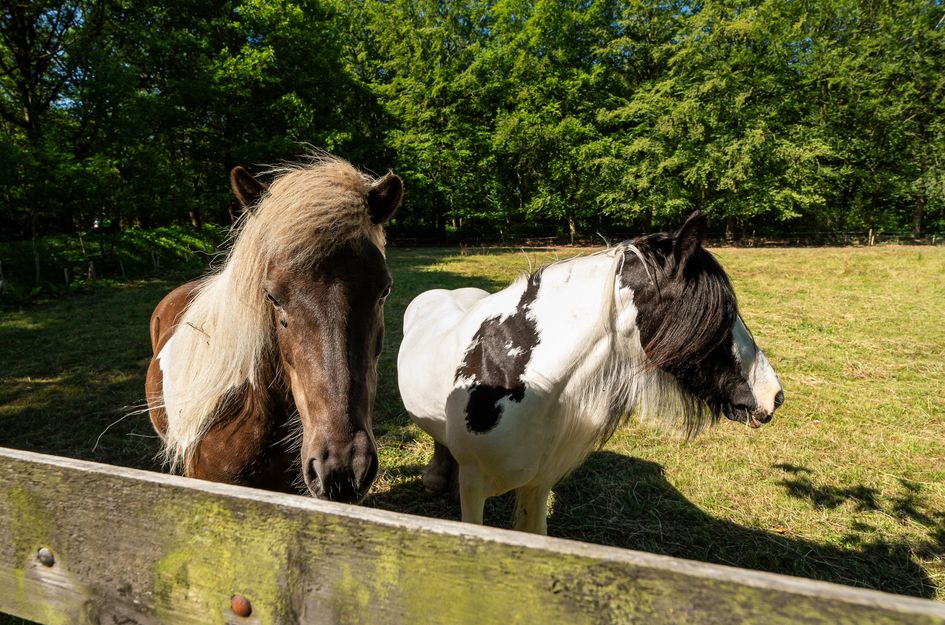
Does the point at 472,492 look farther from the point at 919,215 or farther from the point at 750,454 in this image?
the point at 919,215

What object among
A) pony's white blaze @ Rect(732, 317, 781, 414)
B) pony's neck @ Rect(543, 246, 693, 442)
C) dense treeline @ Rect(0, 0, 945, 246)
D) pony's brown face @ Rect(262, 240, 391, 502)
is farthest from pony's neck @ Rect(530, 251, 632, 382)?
dense treeline @ Rect(0, 0, 945, 246)

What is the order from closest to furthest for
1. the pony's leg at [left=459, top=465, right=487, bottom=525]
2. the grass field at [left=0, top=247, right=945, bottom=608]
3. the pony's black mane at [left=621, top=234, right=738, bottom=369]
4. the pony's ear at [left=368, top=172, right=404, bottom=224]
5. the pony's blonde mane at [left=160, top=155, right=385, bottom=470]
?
the pony's blonde mane at [left=160, top=155, right=385, bottom=470] < the pony's ear at [left=368, top=172, right=404, bottom=224] < the pony's black mane at [left=621, top=234, right=738, bottom=369] < the pony's leg at [left=459, top=465, right=487, bottom=525] < the grass field at [left=0, top=247, right=945, bottom=608]

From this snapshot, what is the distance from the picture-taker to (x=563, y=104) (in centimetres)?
2944

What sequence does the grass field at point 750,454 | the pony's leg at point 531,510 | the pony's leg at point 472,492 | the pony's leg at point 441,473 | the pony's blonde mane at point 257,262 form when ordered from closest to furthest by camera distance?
the pony's blonde mane at point 257,262
the pony's leg at point 472,492
the pony's leg at point 531,510
the grass field at point 750,454
the pony's leg at point 441,473

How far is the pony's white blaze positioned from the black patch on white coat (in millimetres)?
926

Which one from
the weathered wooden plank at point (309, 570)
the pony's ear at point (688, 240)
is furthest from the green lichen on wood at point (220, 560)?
the pony's ear at point (688, 240)

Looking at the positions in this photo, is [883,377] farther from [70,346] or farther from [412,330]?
[70,346]

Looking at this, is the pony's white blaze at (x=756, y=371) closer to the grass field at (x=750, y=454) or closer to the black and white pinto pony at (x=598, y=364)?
the black and white pinto pony at (x=598, y=364)

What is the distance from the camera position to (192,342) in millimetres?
1996

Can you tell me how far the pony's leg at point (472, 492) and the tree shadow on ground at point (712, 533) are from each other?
120 centimetres

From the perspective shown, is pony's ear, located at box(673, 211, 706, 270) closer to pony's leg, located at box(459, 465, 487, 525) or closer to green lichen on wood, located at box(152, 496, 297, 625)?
pony's leg, located at box(459, 465, 487, 525)

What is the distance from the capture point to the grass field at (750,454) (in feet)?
9.98

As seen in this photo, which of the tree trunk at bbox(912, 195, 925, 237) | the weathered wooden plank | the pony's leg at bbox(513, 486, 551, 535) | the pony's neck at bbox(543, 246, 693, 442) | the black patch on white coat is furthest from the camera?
the tree trunk at bbox(912, 195, 925, 237)

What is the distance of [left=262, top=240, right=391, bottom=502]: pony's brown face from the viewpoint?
1.36m
